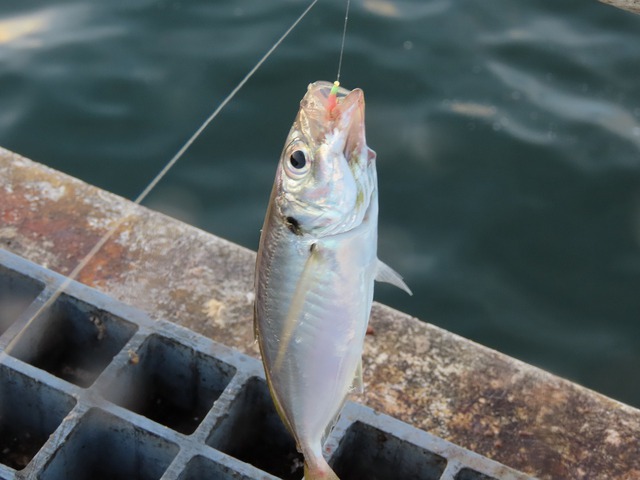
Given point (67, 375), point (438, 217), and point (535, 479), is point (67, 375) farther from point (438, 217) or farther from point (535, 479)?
point (438, 217)

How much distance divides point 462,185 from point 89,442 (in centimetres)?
326

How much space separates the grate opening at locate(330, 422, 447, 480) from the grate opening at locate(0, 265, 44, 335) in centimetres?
119

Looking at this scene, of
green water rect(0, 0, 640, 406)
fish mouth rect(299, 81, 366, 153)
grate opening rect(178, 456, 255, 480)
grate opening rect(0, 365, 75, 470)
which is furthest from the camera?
green water rect(0, 0, 640, 406)

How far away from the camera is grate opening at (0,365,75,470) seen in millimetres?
3338

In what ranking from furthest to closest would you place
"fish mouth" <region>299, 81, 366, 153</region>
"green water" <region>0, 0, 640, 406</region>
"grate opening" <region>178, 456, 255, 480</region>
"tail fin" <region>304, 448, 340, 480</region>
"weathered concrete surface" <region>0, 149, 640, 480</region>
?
"green water" <region>0, 0, 640, 406</region> < "weathered concrete surface" <region>0, 149, 640, 480</region> < "grate opening" <region>178, 456, 255, 480</region> < "tail fin" <region>304, 448, 340, 480</region> < "fish mouth" <region>299, 81, 366, 153</region>

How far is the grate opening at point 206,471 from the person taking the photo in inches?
123

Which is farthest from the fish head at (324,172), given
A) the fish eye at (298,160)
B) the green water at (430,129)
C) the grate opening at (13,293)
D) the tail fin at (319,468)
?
the green water at (430,129)

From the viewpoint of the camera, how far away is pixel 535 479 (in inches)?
126

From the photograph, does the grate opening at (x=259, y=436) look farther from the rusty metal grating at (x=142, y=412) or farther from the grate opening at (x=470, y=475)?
the grate opening at (x=470, y=475)

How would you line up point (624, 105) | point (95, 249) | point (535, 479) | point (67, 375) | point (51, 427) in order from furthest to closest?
point (624, 105), point (95, 249), point (67, 375), point (51, 427), point (535, 479)

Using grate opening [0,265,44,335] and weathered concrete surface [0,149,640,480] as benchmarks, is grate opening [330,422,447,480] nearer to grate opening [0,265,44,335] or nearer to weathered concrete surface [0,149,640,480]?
weathered concrete surface [0,149,640,480]

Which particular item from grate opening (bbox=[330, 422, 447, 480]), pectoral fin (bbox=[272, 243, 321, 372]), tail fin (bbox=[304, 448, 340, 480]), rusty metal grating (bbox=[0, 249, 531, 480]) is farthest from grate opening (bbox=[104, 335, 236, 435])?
pectoral fin (bbox=[272, 243, 321, 372])

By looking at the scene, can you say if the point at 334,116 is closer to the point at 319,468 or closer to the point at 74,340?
the point at 319,468

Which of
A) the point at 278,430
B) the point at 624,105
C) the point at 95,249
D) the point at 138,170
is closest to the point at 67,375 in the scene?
the point at 95,249
